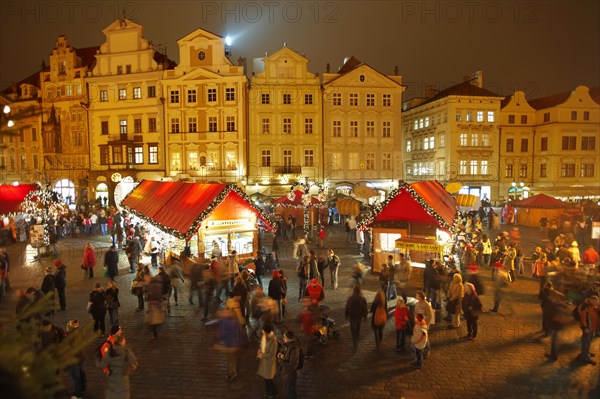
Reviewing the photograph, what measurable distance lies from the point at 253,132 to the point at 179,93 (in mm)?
6851

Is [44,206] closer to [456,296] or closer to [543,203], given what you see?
[456,296]

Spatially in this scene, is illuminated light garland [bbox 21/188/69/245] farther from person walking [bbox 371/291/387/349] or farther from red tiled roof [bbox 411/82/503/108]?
red tiled roof [bbox 411/82/503/108]

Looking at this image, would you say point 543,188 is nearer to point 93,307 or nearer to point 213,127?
point 213,127

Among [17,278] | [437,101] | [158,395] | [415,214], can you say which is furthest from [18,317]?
[437,101]

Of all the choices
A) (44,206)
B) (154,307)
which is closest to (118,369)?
(154,307)

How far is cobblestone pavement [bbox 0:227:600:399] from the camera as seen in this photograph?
762 cm

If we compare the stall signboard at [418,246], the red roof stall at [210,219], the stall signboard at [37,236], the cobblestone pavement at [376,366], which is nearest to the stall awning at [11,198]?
the stall signboard at [37,236]

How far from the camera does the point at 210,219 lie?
615 inches

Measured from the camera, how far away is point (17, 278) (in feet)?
50.7

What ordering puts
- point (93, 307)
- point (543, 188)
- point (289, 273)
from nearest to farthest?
point (93, 307) → point (289, 273) → point (543, 188)

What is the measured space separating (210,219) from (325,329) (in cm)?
738

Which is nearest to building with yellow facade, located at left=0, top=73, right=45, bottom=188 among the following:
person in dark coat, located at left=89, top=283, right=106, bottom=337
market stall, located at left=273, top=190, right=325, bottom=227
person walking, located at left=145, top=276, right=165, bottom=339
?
market stall, located at left=273, top=190, right=325, bottom=227

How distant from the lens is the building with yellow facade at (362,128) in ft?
121

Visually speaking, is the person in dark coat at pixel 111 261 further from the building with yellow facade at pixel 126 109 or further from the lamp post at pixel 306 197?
the building with yellow facade at pixel 126 109
